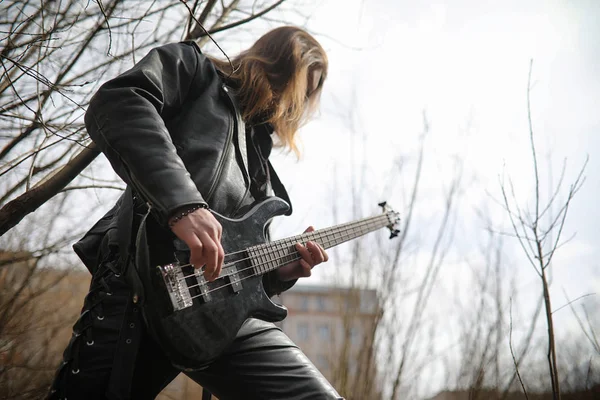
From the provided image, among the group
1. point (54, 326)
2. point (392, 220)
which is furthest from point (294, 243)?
point (54, 326)

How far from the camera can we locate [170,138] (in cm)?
126

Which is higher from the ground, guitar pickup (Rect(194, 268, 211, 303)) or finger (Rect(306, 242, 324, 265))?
finger (Rect(306, 242, 324, 265))

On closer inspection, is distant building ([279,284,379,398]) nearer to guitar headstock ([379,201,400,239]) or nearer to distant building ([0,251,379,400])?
distant building ([0,251,379,400])

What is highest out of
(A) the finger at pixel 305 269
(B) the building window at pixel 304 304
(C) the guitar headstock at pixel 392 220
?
(B) the building window at pixel 304 304

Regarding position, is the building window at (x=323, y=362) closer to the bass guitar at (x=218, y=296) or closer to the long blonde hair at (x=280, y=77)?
the long blonde hair at (x=280, y=77)

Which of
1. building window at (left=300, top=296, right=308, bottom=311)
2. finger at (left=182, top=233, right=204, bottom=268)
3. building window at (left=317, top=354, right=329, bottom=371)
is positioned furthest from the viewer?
building window at (left=300, top=296, right=308, bottom=311)

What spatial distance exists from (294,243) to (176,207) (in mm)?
791

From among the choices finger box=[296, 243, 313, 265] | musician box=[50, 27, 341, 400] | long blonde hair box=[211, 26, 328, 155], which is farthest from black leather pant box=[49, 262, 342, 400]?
long blonde hair box=[211, 26, 328, 155]

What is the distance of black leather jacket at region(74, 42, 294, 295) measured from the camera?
114 cm

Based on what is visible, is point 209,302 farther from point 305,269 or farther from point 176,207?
point 305,269

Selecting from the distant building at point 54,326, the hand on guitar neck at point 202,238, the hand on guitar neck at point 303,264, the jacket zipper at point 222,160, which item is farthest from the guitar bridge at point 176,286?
the distant building at point 54,326

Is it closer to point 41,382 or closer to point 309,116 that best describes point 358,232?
point 309,116

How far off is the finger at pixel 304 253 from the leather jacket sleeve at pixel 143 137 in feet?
2.34

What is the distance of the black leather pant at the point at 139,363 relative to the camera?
1159 mm
